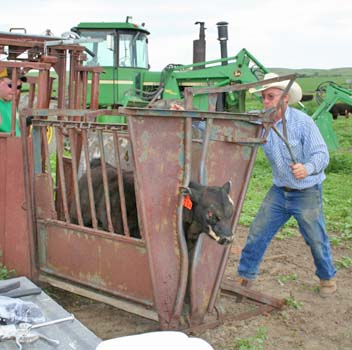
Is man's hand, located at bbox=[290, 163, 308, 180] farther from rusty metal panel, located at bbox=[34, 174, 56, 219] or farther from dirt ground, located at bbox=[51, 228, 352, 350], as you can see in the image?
rusty metal panel, located at bbox=[34, 174, 56, 219]

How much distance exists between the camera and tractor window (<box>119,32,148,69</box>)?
12695mm

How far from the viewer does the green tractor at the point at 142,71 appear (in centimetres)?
1251

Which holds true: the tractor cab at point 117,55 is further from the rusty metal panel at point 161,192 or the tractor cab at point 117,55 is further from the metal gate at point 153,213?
the rusty metal panel at point 161,192

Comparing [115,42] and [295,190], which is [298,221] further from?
[115,42]

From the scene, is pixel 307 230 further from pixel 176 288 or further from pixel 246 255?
pixel 176 288

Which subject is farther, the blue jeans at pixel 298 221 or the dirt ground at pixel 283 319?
the blue jeans at pixel 298 221

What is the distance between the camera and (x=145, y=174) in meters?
3.62

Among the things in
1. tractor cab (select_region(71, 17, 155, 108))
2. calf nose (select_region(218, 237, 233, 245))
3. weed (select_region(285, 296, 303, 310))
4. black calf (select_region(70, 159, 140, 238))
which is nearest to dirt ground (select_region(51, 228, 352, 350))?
weed (select_region(285, 296, 303, 310))

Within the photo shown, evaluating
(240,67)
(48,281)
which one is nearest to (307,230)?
(48,281)

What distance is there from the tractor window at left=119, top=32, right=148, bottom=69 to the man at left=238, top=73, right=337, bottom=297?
27.3ft

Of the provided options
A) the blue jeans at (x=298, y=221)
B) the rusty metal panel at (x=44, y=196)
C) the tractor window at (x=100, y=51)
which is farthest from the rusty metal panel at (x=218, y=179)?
the tractor window at (x=100, y=51)

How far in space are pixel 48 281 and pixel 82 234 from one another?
515 millimetres

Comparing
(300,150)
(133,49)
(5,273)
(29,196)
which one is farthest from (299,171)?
(133,49)

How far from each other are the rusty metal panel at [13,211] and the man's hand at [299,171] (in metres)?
1.95
